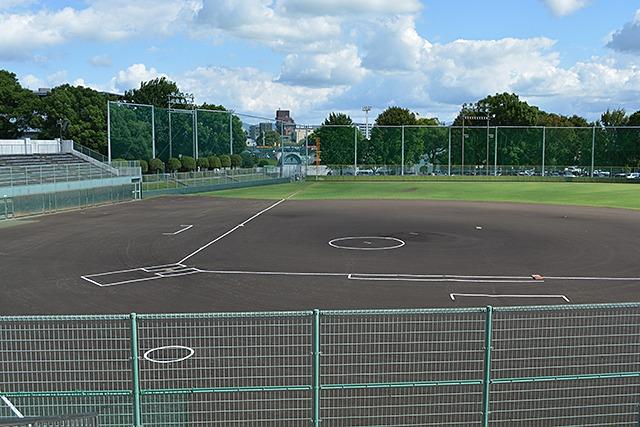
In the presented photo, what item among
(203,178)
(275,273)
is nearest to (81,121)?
(203,178)

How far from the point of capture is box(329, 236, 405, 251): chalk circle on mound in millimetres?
30406

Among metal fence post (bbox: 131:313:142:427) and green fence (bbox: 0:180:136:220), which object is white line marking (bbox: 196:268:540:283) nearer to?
metal fence post (bbox: 131:313:142:427)

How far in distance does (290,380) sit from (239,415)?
241 centimetres

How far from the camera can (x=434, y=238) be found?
33.4 metres

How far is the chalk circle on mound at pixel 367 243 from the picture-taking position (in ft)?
99.8

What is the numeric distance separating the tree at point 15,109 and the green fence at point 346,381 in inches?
3268

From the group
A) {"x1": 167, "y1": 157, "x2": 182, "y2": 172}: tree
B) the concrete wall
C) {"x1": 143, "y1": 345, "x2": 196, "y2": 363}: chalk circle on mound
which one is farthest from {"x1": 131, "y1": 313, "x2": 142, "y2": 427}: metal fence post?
{"x1": 167, "y1": 157, "x2": 182, "y2": 172}: tree

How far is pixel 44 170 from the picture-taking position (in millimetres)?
54406

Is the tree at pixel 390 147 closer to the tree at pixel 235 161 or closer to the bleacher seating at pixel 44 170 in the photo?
the tree at pixel 235 161

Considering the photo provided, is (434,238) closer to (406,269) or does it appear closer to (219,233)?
(406,269)

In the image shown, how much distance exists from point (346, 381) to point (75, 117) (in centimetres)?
8571

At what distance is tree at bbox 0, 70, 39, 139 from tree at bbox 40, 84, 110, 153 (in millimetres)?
1888

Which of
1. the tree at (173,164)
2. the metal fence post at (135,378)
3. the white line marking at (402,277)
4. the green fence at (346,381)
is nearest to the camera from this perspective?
the metal fence post at (135,378)

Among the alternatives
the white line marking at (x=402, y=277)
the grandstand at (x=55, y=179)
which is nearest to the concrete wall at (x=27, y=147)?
the grandstand at (x=55, y=179)
